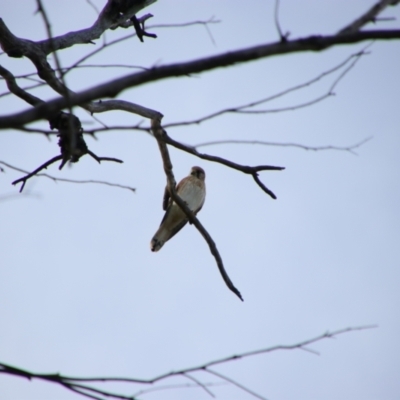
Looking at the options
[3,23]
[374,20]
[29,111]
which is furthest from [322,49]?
[3,23]

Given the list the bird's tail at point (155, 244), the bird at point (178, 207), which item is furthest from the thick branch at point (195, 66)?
the bird's tail at point (155, 244)

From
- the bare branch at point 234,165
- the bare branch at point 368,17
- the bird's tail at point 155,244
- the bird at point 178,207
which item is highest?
the bird at point 178,207

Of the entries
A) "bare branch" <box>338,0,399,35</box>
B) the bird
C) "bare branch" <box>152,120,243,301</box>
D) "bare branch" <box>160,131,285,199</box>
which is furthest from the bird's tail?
"bare branch" <box>338,0,399,35</box>

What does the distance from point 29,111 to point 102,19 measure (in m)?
2.74

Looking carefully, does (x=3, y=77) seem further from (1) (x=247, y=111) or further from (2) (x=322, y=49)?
(2) (x=322, y=49)

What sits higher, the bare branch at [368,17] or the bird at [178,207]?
the bird at [178,207]

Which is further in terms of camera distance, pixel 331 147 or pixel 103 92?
pixel 331 147

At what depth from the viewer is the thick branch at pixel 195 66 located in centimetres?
145

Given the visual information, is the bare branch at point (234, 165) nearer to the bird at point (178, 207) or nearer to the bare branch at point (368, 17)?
the bare branch at point (368, 17)

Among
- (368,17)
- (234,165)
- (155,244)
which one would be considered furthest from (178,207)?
(368,17)

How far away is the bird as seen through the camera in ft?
21.9

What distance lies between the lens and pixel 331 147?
8.92ft

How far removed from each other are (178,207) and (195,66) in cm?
413

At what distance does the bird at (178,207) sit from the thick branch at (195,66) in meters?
3.85
